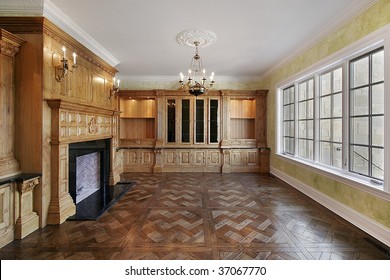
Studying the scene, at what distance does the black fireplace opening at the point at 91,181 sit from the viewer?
11.1 ft

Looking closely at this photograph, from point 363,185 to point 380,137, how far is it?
2.04ft

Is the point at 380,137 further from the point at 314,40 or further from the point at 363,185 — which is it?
the point at 314,40

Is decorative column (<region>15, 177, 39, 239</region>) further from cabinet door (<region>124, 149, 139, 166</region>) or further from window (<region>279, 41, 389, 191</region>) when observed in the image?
window (<region>279, 41, 389, 191</region>)

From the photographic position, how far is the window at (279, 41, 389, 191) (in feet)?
8.70

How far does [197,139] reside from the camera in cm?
631

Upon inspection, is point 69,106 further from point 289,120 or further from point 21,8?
point 289,120

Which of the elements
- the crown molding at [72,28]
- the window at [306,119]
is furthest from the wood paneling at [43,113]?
the window at [306,119]

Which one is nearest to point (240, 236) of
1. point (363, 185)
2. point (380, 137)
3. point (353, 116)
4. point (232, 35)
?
point (363, 185)

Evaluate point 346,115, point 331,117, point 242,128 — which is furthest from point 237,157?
point 346,115

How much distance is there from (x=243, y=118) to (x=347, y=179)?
3.86 m

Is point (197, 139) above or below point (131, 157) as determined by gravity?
above

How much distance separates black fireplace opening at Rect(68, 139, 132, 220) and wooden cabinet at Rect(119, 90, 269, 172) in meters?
1.55

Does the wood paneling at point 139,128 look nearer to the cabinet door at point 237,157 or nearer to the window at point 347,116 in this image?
the cabinet door at point 237,157

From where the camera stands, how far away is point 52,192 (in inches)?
114
